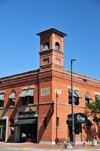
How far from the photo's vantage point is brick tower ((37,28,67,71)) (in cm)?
2994

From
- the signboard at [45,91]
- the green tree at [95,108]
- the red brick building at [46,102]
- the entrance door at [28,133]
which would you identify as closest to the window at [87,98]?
the red brick building at [46,102]

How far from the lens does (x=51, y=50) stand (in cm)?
3017

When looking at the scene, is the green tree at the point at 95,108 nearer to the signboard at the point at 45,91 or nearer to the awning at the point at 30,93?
the signboard at the point at 45,91

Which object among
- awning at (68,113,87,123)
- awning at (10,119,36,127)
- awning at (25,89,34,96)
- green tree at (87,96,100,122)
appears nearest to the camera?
awning at (68,113,87,123)

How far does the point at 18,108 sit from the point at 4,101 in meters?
4.01

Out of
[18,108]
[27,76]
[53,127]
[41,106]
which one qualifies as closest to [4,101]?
[18,108]

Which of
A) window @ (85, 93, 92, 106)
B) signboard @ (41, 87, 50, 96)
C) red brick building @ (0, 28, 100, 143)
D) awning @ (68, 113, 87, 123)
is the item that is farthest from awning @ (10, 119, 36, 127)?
window @ (85, 93, 92, 106)

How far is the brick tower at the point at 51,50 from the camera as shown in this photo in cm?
2994

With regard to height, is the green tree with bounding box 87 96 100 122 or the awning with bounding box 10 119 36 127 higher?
the green tree with bounding box 87 96 100 122

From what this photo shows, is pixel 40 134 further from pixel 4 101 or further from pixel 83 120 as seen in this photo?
pixel 4 101

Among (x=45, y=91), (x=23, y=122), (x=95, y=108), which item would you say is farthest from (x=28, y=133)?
(x=95, y=108)

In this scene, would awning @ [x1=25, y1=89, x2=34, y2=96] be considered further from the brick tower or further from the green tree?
the green tree

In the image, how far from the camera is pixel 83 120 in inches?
1140

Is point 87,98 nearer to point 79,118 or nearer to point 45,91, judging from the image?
point 79,118
